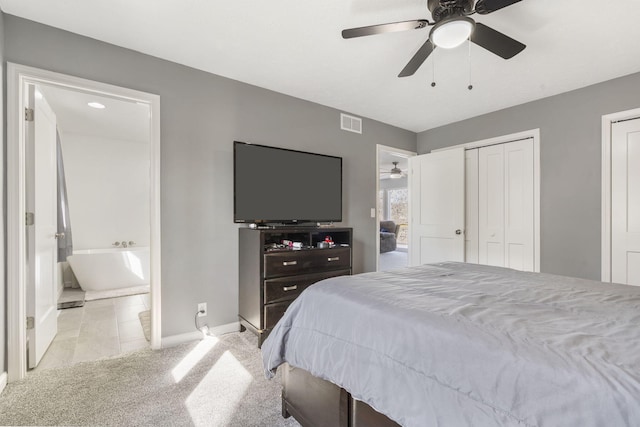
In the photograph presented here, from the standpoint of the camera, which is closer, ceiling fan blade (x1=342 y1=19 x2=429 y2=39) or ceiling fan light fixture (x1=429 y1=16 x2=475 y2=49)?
ceiling fan light fixture (x1=429 y1=16 x2=475 y2=49)

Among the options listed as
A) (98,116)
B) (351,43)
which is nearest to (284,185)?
(351,43)

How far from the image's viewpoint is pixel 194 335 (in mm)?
2572

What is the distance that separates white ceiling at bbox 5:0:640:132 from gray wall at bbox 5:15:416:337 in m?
0.13

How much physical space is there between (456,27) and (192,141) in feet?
6.97

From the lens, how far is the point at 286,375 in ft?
5.04

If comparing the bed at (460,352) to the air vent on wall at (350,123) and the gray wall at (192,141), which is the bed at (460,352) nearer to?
the gray wall at (192,141)

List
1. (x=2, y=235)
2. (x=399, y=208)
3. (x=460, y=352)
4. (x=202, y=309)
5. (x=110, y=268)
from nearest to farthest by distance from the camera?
(x=460, y=352) → (x=2, y=235) → (x=202, y=309) → (x=110, y=268) → (x=399, y=208)

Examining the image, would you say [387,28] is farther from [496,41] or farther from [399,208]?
[399,208]

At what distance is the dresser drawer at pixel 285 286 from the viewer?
249cm

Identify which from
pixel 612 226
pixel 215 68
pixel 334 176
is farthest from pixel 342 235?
pixel 612 226

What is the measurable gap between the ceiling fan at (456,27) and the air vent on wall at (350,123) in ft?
6.12

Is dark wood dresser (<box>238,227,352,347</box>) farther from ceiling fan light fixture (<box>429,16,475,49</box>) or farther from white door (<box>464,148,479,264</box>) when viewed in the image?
white door (<box>464,148,479,264</box>)

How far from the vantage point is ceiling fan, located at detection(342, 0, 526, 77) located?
1507 mm

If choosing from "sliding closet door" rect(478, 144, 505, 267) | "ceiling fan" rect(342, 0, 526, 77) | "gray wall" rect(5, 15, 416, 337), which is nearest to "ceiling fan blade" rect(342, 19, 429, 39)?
"ceiling fan" rect(342, 0, 526, 77)
